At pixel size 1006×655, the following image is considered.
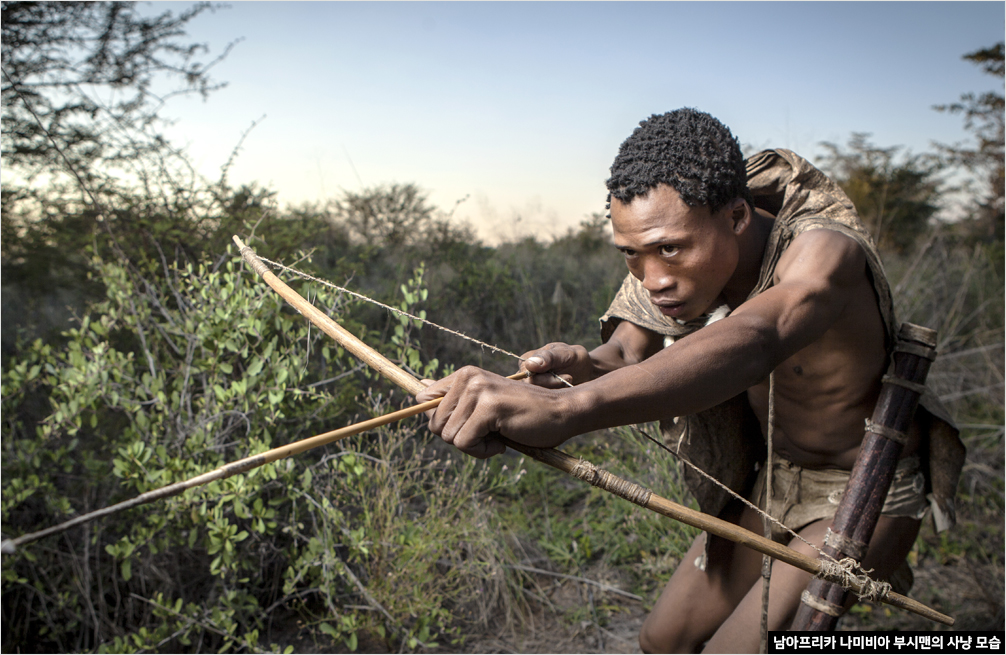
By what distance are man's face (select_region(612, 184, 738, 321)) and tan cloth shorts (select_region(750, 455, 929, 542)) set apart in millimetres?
836

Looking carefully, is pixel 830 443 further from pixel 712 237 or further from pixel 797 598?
pixel 712 237

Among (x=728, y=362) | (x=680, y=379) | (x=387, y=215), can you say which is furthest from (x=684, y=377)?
(x=387, y=215)

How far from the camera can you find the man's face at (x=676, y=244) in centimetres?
172

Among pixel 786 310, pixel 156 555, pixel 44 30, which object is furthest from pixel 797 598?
pixel 44 30

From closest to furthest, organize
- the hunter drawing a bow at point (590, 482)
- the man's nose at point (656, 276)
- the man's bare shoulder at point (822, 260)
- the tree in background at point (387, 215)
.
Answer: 1. the hunter drawing a bow at point (590, 482)
2. the man's bare shoulder at point (822, 260)
3. the man's nose at point (656, 276)
4. the tree in background at point (387, 215)

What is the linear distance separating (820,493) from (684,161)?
4.08 ft

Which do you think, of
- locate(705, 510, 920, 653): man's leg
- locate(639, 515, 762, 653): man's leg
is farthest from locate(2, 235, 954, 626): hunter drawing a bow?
locate(639, 515, 762, 653): man's leg

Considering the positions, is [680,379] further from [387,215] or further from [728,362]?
[387,215]

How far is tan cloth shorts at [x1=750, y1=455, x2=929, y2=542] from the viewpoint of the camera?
209 centimetres

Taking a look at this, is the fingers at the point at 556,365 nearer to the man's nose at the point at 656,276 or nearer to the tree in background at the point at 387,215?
the man's nose at the point at 656,276

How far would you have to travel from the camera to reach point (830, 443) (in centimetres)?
212

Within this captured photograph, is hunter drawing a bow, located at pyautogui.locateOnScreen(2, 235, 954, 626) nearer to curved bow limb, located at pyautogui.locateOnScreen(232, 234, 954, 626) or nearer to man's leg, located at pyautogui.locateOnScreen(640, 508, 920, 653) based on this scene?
curved bow limb, located at pyautogui.locateOnScreen(232, 234, 954, 626)

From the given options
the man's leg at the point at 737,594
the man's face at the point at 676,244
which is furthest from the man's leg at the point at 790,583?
the man's face at the point at 676,244

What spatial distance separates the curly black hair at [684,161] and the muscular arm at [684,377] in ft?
0.87
